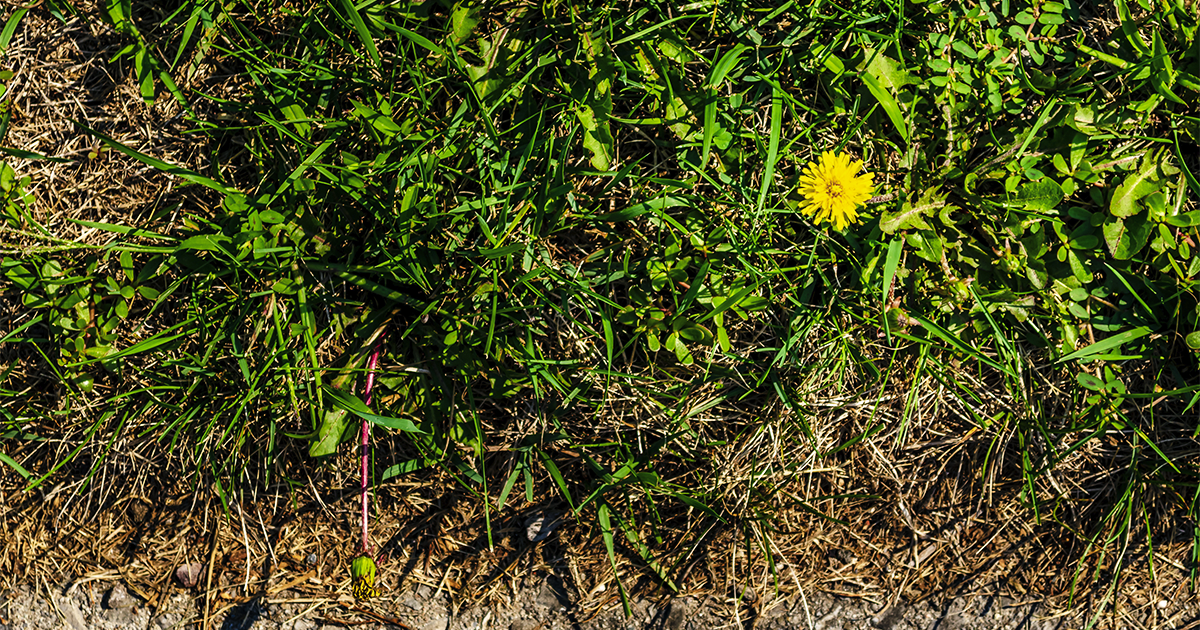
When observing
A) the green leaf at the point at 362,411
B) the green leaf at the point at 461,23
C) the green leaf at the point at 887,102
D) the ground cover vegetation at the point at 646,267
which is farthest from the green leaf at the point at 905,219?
the green leaf at the point at 362,411

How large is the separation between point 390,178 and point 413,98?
239mm

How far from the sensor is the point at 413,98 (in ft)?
7.13

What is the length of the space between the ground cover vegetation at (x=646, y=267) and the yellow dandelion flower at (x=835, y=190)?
10 centimetres

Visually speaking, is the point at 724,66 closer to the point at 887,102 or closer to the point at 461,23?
the point at 887,102

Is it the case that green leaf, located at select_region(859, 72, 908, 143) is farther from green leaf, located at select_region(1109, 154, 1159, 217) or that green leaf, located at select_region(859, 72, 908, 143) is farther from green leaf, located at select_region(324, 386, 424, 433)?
green leaf, located at select_region(324, 386, 424, 433)

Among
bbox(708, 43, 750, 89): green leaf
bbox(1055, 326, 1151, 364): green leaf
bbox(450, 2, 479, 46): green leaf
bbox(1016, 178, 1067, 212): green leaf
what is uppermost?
bbox(450, 2, 479, 46): green leaf

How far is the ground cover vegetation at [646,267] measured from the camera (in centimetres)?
213

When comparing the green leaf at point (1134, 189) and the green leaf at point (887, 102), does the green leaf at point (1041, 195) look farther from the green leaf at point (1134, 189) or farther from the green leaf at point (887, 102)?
the green leaf at point (887, 102)

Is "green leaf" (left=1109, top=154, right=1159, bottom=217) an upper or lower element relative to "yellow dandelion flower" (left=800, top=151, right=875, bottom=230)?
lower

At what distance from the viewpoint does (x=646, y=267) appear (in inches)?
84.3

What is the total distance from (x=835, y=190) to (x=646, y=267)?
1.79 feet

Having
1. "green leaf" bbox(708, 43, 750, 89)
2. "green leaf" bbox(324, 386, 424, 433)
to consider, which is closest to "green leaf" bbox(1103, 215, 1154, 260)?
"green leaf" bbox(708, 43, 750, 89)

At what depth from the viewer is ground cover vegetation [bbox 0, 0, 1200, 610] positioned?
2131 millimetres

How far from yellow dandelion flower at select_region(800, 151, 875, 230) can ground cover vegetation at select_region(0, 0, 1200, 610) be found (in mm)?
101
